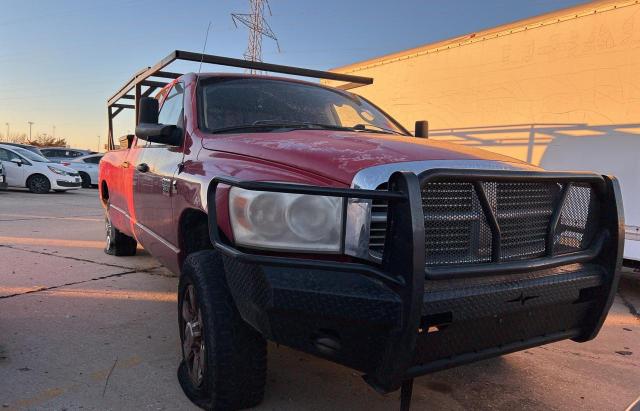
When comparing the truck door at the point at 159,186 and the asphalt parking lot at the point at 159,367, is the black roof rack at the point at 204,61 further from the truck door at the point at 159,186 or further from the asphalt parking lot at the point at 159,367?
the asphalt parking lot at the point at 159,367

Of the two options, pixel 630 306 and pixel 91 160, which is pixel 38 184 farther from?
pixel 630 306

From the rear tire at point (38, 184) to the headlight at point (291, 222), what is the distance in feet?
55.0

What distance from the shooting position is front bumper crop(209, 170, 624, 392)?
1915mm

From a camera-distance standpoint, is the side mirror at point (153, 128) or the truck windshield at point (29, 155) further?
the truck windshield at point (29, 155)

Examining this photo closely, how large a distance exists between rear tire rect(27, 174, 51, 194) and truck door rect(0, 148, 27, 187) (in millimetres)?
204

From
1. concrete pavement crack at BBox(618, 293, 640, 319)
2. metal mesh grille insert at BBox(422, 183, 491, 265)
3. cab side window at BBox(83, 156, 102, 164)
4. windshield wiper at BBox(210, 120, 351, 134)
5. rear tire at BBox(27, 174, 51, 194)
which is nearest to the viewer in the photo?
metal mesh grille insert at BBox(422, 183, 491, 265)

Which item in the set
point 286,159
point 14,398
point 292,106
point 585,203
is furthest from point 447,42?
point 14,398

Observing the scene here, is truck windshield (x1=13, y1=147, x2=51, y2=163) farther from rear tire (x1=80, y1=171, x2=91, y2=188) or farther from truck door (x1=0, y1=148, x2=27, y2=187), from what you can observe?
rear tire (x1=80, y1=171, x2=91, y2=188)

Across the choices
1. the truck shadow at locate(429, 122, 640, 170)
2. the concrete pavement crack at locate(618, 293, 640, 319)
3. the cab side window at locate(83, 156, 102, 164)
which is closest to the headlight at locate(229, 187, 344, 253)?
the concrete pavement crack at locate(618, 293, 640, 319)

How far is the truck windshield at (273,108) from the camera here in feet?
11.2

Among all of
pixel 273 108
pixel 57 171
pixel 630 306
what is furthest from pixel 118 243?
pixel 57 171

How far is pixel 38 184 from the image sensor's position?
54.7 feet

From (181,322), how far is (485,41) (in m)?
5.36

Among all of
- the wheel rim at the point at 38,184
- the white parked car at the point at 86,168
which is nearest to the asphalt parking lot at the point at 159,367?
the wheel rim at the point at 38,184
